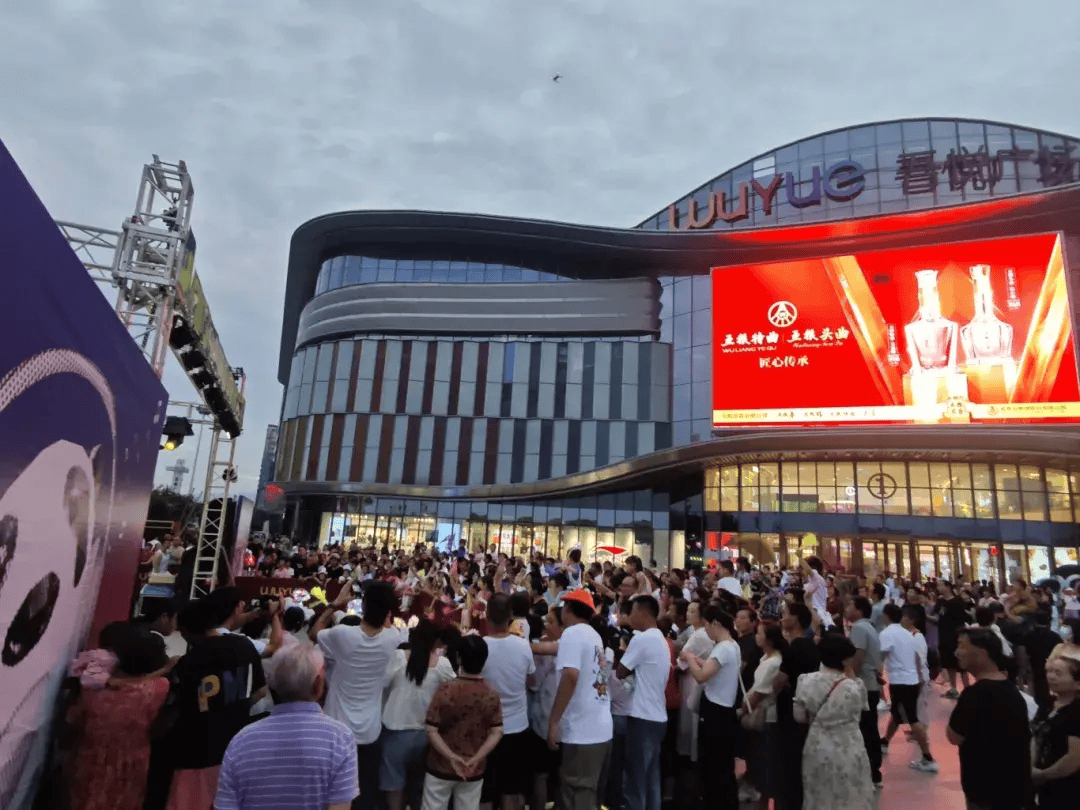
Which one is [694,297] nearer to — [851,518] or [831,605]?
[851,518]

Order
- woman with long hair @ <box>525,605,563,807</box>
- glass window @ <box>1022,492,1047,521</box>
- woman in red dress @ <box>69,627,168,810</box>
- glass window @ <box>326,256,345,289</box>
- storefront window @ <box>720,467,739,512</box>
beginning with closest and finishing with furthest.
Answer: woman in red dress @ <box>69,627,168,810</box> < woman with long hair @ <box>525,605,563,807</box> < glass window @ <box>1022,492,1047,521</box> < storefront window @ <box>720,467,739,512</box> < glass window @ <box>326,256,345,289</box>

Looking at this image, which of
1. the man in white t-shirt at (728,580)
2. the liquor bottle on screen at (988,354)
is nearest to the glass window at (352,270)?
the liquor bottle on screen at (988,354)

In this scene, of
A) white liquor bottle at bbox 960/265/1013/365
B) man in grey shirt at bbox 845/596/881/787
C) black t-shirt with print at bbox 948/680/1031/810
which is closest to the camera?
black t-shirt with print at bbox 948/680/1031/810

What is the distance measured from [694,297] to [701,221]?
632 cm

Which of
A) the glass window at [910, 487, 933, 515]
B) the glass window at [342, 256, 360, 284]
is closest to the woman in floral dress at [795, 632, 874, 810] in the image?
the glass window at [910, 487, 933, 515]

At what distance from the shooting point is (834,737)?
4395 mm

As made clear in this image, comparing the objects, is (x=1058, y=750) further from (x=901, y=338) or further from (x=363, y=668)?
(x=901, y=338)

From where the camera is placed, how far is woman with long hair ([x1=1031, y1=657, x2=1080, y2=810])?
355 centimetres

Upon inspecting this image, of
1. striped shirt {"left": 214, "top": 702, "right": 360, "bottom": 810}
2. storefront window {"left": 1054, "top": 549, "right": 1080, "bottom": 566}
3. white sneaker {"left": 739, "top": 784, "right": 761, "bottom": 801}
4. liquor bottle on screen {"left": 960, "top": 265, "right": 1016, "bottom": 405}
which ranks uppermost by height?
liquor bottle on screen {"left": 960, "top": 265, "right": 1016, "bottom": 405}

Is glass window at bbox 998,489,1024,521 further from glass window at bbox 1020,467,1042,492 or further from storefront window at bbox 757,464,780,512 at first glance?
storefront window at bbox 757,464,780,512

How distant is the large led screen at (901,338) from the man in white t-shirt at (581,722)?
28115 millimetres

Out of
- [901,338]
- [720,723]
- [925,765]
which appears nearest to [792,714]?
[720,723]

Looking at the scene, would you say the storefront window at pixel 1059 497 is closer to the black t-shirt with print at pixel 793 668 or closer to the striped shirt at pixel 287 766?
the black t-shirt with print at pixel 793 668

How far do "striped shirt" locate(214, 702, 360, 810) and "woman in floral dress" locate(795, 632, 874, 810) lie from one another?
11.1 ft
